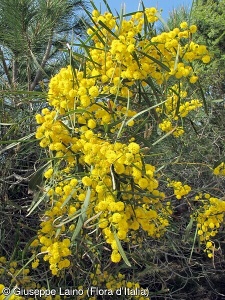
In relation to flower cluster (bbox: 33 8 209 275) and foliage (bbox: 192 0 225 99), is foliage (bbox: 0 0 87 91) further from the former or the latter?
foliage (bbox: 192 0 225 99)

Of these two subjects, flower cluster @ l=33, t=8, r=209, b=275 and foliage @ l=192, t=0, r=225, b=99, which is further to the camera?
foliage @ l=192, t=0, r=225, b=99

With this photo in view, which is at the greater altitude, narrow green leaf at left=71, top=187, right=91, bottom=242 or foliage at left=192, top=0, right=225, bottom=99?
foliage at left=192, top=0, right=225, bottom=99

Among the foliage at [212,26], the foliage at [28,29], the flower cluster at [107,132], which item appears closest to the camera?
the flower cluster at [107,132]

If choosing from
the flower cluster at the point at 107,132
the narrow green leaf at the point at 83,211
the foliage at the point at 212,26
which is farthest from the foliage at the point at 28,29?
the foliage at the point at 212,26

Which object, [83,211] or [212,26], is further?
[212,26]

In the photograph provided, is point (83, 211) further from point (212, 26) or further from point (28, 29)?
point (212, 26)

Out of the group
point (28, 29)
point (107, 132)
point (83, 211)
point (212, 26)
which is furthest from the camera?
point (212, 26)

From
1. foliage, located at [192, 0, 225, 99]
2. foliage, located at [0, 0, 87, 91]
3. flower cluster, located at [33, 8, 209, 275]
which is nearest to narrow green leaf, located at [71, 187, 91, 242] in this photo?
flower cluster, located at [33, 8, 209, 275]

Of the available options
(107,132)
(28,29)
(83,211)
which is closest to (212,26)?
(28,29)

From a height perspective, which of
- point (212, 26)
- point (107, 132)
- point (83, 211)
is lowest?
point (83, 211)

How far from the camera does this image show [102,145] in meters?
1.02

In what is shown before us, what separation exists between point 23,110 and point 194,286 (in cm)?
195

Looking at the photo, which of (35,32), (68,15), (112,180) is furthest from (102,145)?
(68,15)

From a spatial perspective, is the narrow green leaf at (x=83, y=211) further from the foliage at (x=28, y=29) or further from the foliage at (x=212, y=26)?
the foliage at (x=212, y=26)
